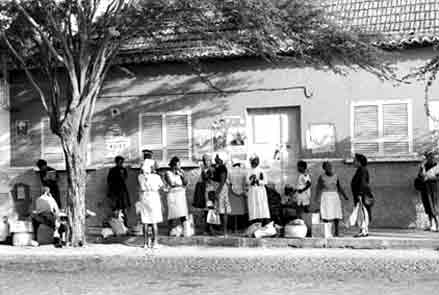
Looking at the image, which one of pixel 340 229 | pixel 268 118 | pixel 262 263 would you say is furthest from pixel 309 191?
pixel 262 263

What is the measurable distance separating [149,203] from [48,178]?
13.7 ft

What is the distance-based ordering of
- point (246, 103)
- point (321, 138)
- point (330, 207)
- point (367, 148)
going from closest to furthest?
point (330, 207), point (367, 148), point (321, 138), point (246, 103)

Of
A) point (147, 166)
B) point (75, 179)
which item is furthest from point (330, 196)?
point (75, 179)

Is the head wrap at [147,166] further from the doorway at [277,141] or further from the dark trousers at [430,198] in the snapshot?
the dark trousers at [430,198]

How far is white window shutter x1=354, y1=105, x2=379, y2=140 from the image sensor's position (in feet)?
58.2

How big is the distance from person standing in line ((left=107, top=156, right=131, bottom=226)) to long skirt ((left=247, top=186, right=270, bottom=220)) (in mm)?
3676

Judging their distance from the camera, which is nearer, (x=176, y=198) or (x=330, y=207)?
(x=330, y=207)

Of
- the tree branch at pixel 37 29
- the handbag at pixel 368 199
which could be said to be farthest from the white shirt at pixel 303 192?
the tree branch at pixel 37 29

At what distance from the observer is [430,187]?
16.8 metres

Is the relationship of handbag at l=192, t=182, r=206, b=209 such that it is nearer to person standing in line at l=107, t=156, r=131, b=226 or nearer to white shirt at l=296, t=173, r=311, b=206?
Result: white shirt at l=296, t=173, r=311, b=206

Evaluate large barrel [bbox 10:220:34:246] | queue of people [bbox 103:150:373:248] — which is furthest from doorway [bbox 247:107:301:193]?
large barrel [bbox 10:220:34:246]

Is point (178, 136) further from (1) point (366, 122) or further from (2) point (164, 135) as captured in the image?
(1) point (366, 122)

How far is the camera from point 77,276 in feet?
41.8

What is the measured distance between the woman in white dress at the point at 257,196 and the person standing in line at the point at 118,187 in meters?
3.58
